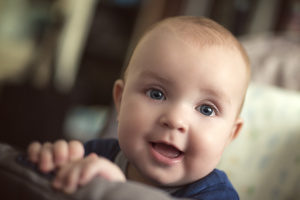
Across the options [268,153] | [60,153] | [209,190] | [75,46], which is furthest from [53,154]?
[75,46]

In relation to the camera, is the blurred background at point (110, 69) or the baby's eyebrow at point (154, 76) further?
the blurred background at point (110, 69)

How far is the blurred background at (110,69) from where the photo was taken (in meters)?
1.02

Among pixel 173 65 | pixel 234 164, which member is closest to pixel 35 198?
pixel 173 65

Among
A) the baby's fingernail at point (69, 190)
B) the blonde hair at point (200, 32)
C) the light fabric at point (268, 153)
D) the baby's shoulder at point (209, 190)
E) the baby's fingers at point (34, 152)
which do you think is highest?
the blonde hair at point (200, 32)

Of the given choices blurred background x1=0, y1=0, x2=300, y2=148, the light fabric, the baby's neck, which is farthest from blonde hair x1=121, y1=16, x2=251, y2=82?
blurred background x1=0, y1=0, x2=300, y2=148

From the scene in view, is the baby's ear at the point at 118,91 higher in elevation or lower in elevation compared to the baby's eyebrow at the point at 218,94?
lower

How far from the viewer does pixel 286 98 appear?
1094 millimetres

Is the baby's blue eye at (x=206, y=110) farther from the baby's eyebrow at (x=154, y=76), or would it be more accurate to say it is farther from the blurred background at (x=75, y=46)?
the blurred background at (x=75, y=46)

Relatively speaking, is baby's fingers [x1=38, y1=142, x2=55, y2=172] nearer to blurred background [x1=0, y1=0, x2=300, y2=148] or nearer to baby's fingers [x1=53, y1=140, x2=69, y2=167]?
baby's fingers [x1=53, y1=140, x2=69, y2=167]

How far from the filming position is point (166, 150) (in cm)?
51

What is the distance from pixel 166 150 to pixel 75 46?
3044mm

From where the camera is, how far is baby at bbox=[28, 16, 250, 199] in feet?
1.66

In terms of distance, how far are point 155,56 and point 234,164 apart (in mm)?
595

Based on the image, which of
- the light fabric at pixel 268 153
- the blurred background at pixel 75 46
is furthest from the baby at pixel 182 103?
the blurred background at pixel 75 46
